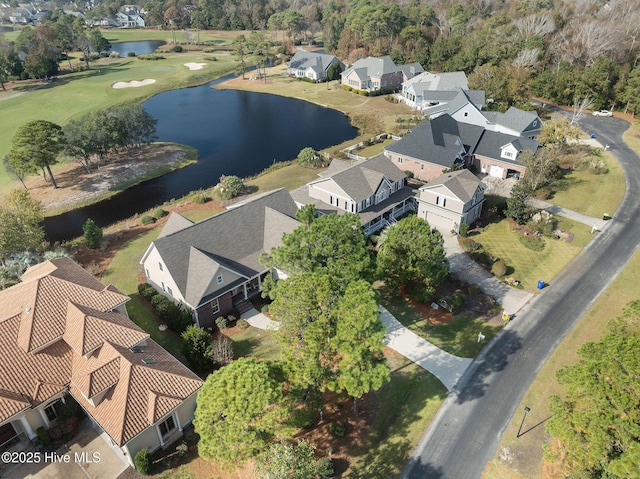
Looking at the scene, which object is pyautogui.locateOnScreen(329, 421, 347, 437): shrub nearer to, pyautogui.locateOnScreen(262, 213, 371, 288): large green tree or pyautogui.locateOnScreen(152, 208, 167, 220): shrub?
pyautogui.locateOnScreen(262, 213, 371, 288): large green tree

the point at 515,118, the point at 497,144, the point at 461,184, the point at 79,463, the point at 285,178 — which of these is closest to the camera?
the point at 79,463

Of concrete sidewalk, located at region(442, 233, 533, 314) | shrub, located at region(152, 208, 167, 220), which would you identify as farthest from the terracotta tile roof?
concrete sidewalk, located at region(442, 233, 533, 314)

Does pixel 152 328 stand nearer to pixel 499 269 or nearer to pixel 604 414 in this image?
pixel 604 414

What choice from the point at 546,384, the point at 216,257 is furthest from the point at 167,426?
the point at 546,384

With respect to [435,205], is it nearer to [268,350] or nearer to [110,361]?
[268,350]

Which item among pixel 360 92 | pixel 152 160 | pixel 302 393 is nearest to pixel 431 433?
pixel 302 393

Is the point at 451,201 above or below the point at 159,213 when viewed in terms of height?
above

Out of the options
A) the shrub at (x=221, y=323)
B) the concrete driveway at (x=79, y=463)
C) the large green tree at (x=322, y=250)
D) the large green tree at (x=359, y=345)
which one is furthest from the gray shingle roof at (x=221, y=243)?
the large green tree at (x=359, y=345)
